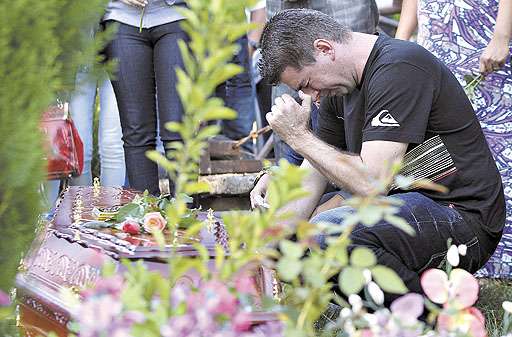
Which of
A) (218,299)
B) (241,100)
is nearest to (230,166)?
(241,100)

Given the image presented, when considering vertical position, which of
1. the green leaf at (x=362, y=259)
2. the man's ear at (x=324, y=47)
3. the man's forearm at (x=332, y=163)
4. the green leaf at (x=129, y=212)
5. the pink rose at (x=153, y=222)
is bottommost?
the green leaf at (x=129, y=212)

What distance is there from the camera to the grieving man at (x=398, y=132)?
300 cm

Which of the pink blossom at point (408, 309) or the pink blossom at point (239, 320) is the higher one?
the pink blossom at point (239, 320)

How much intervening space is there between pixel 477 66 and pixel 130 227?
2.04 metres

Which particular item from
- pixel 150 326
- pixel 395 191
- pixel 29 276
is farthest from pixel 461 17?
pixel 150 326

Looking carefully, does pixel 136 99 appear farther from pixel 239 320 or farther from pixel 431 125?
pixel 239 320

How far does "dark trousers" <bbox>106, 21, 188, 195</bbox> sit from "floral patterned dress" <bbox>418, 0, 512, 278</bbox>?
129 centimetres

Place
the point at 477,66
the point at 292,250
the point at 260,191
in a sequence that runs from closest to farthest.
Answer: the point at 292,250, the point at 260,191, the point at 477,66

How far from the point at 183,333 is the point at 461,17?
122 inches

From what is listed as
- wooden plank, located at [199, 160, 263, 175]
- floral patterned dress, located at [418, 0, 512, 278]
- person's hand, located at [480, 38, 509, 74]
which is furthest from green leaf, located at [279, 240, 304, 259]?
wooden plank, located at [199, 160, 263, 175]

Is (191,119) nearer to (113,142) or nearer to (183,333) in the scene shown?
(183,333)

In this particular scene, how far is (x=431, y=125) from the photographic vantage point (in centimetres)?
311

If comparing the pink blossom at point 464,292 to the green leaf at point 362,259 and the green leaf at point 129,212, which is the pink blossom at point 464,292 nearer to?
the green leaf at point 362,259

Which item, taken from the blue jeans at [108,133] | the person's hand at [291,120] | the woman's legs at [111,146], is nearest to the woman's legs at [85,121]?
the blue jeans at [108,133]
